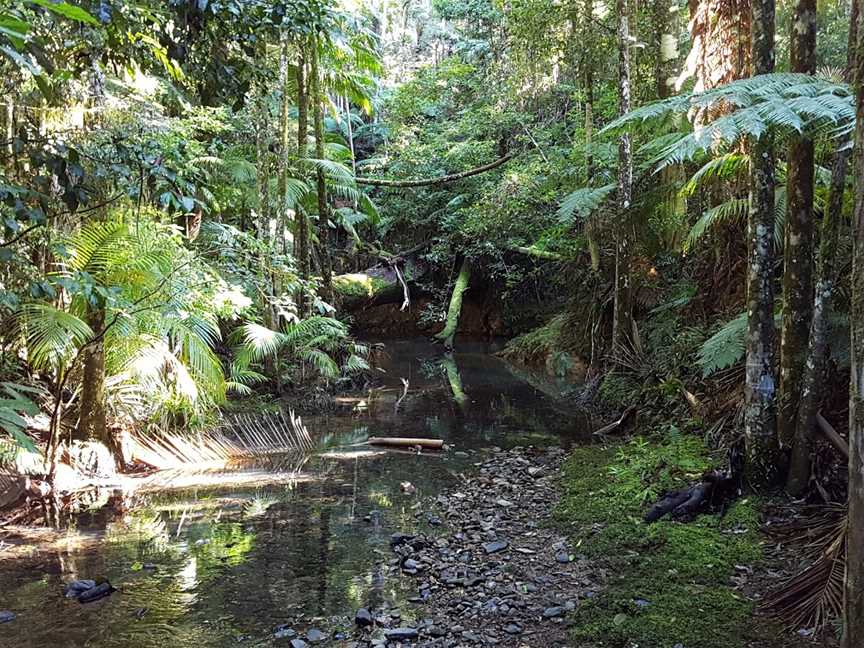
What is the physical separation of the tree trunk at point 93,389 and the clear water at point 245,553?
844mm

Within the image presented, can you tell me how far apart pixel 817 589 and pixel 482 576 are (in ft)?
7.00

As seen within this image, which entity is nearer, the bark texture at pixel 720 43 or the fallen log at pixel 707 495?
the fallen log at pixel 707 495

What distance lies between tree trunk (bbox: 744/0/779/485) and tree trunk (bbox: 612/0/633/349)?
4.74 metres

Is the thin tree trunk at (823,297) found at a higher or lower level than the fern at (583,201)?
lower

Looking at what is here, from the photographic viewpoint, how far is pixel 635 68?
1209 cm

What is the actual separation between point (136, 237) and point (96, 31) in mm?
3096

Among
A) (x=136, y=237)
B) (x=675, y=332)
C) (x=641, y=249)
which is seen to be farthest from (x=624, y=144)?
(x=136, y=237)

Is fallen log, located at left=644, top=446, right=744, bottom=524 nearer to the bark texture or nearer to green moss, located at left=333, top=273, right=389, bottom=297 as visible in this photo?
the bark texture

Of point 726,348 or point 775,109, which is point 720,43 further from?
point 775,109

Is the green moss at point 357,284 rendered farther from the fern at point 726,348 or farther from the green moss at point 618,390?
the fern at point 726,348

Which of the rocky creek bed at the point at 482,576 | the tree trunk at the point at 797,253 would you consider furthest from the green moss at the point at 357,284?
the tree trunk at the point at 797,253

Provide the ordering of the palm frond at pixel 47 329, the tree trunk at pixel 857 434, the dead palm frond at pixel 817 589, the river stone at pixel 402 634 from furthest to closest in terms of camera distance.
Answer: the palm frond at pixel 47 329 < the river stone at pixel 402 634 < the dead palm frond at pixel 817 589 < the tree trunk at pixel 857 434

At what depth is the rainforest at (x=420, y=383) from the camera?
3.84 m

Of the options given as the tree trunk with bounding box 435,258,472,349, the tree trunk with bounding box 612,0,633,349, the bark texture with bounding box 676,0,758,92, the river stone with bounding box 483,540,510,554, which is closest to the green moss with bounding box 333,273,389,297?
the tree trunk with bounding box 435,258,472,349
